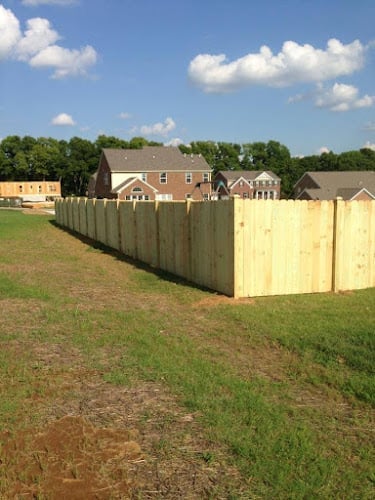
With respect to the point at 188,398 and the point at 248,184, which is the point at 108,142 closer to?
the point at 248,184

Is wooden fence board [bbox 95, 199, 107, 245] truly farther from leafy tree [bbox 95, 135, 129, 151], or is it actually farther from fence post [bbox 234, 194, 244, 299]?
leafy tree [bbox 95, 135, 129, 151]

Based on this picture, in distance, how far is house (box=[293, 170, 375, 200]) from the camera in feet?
212

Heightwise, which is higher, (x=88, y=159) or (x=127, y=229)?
(x=88, y=159)

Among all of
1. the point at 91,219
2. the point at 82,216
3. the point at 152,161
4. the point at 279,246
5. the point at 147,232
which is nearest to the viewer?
the point at 279,246

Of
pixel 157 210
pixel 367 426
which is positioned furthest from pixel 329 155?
pixel 367 426

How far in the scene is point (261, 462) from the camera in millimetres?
3322

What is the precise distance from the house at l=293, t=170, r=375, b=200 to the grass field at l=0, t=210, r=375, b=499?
59390mm

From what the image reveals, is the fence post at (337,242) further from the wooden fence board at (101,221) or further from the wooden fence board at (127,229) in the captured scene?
the wooden fence board at (101,221)

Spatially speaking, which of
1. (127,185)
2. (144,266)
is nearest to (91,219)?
(144,266)

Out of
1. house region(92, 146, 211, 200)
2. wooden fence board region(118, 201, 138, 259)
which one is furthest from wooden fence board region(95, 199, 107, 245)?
house region(92, 146, 211, 200)

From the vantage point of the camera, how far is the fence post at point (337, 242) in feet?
29.4

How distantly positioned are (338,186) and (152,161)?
86.9 ft

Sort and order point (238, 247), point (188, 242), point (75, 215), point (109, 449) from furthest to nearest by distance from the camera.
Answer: point (75, 215), point (188, 242), point (238, 247), point (109, 449)

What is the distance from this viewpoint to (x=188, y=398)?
4.36 m
